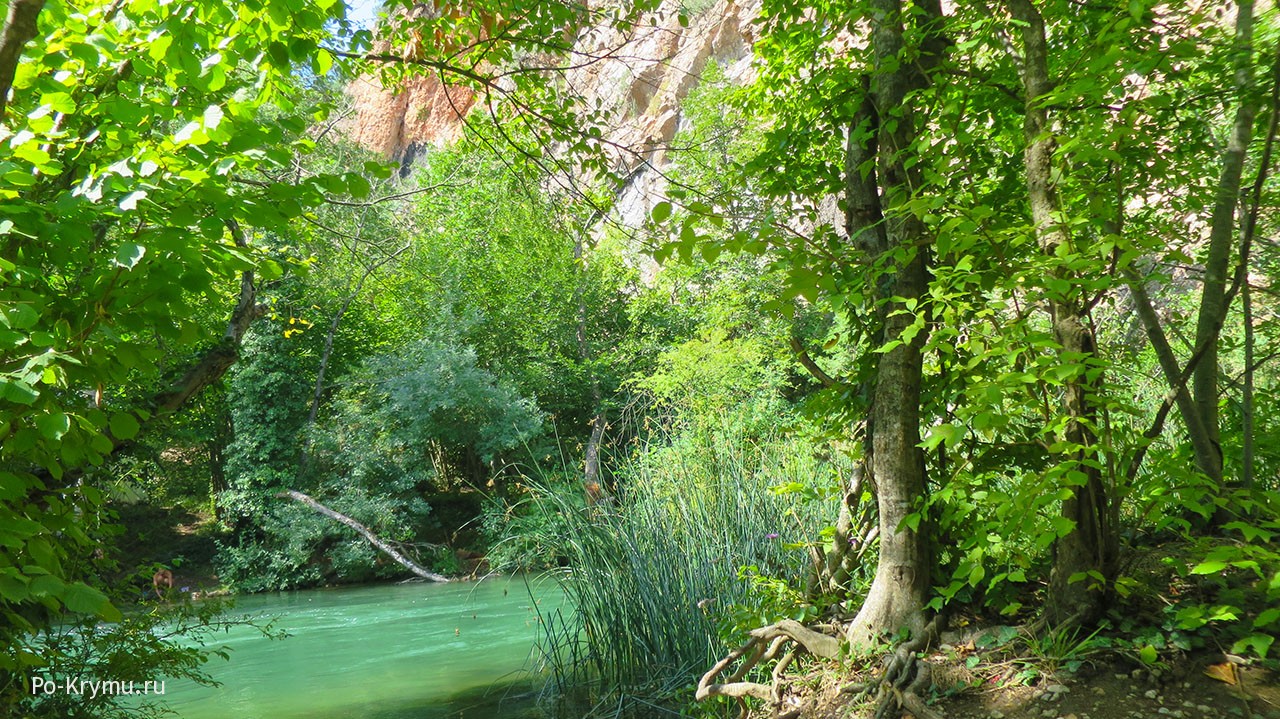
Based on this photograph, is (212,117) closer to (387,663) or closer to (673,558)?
(673,558)

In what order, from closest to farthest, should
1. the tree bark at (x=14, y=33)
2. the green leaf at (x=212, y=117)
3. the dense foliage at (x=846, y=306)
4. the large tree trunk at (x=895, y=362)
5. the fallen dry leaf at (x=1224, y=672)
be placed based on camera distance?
the tree bark at (x=14, y=33) < the green leaf at (x=212, y=117) < the dense foliage at (x=846, y=306) < the fallen dry leaf at (x=1224, y=672) < the large tree trunk at (x=895, y=362)

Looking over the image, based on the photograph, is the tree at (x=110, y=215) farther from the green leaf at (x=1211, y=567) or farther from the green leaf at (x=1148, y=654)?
the green leaf at (x=1148, y=654)

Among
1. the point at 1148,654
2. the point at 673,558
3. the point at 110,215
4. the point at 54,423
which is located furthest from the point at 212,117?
the point at 673,558

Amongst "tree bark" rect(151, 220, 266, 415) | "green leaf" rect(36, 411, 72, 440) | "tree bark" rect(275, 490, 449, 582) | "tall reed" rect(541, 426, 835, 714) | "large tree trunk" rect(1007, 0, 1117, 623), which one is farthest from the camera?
"tree bark" rect(275, 490, 449, 582)

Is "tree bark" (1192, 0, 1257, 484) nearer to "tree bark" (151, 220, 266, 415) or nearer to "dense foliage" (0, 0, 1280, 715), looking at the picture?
"dense foliage" (0, 0, 1280, 715)

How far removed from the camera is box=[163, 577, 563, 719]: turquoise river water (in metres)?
5.18

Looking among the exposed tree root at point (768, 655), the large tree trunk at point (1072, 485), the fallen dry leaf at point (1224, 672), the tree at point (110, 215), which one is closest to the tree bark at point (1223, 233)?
the large tree trunk at point (1072, 485)

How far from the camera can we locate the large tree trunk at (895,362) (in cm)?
251

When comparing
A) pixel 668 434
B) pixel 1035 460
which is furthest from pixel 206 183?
pixel 668 434

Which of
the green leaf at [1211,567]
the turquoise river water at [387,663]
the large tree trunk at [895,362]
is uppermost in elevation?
the large tree trunk at [895,362]

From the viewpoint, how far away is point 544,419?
50.6 ft

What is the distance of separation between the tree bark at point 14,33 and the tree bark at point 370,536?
11.2 m

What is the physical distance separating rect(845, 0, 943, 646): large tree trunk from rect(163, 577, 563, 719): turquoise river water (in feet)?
6.10

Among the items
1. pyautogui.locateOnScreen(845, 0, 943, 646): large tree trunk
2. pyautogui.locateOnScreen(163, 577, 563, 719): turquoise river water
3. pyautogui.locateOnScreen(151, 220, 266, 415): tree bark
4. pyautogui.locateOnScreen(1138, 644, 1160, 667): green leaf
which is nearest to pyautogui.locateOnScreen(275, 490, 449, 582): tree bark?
pyautogui.locateOnScreen(163, 577, 563, 719): turquoise river water
